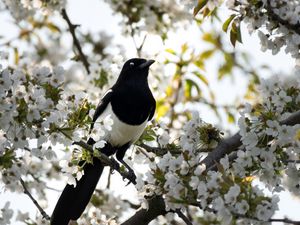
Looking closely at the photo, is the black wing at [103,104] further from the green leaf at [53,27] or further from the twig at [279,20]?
the green leaf at [53,27]

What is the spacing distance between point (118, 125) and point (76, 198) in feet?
1.64

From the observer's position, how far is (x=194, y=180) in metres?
2.64

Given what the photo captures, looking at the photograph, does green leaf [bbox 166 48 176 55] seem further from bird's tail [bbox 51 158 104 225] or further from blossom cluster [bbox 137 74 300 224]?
blossom cluster [bbox 137 74 300 224]

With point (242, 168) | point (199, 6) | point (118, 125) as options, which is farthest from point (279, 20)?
point (118, 125)

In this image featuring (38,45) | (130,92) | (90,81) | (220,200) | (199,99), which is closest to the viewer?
(220,200)

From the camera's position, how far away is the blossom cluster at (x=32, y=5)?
4945mm

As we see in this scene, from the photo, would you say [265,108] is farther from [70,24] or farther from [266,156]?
[70,24]

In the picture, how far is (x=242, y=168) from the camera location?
118 inches

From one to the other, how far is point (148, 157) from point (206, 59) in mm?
1915

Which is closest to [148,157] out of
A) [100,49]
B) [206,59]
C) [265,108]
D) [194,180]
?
[265,108]

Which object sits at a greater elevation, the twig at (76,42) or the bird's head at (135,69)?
the twig at (76,42)

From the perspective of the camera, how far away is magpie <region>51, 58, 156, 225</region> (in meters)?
4.19

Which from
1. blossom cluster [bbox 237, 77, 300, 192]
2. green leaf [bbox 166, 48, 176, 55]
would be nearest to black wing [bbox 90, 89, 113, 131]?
green leaf [bbox 166, 48, 176, 55]

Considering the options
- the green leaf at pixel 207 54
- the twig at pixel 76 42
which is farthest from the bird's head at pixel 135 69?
the green leaf at pixel 207 54
